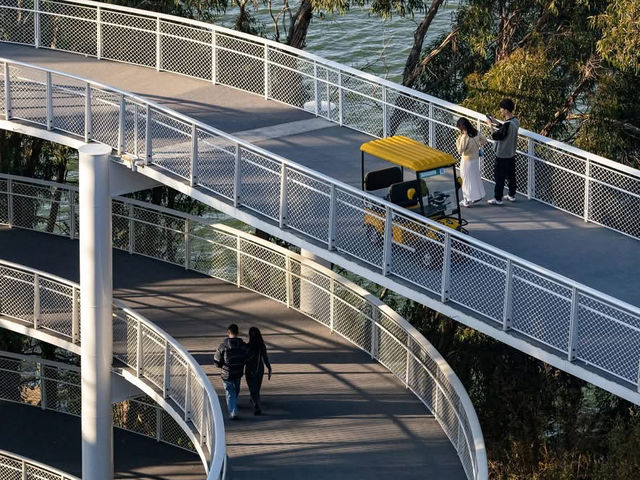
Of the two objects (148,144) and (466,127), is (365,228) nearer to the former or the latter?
(466,127)

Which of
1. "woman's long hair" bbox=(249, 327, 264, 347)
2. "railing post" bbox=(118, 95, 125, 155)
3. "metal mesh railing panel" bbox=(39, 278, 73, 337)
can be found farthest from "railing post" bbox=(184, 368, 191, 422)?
"railing post" bbox=(118, 95, 125, 155)

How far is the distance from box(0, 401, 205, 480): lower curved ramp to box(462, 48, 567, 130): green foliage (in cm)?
914

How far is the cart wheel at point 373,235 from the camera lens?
2017 centimetres

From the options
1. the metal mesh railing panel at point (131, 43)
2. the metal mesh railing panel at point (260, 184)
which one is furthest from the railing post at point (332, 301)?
the metal mesh railing panel at point (131, 43)

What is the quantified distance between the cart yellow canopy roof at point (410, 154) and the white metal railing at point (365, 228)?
746 mm

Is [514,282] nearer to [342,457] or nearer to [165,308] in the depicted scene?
[342,457]

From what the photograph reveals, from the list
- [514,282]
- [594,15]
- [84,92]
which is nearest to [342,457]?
[514,282]

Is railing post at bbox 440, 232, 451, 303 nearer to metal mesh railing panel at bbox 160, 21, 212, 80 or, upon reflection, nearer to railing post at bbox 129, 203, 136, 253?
metal mesh railing panel at bbox 160, 21, 212, 80

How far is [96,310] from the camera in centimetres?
2262

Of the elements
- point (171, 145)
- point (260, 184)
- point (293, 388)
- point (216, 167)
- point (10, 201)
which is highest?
point (171, 145)

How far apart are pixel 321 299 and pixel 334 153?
2.65 meters

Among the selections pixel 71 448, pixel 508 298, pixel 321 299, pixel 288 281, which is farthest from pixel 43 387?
pixel 508 298

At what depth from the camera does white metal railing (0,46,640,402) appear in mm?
18312

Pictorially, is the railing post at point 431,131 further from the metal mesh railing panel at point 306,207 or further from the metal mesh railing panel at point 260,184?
the metal mesh railing panel at point 306,207
